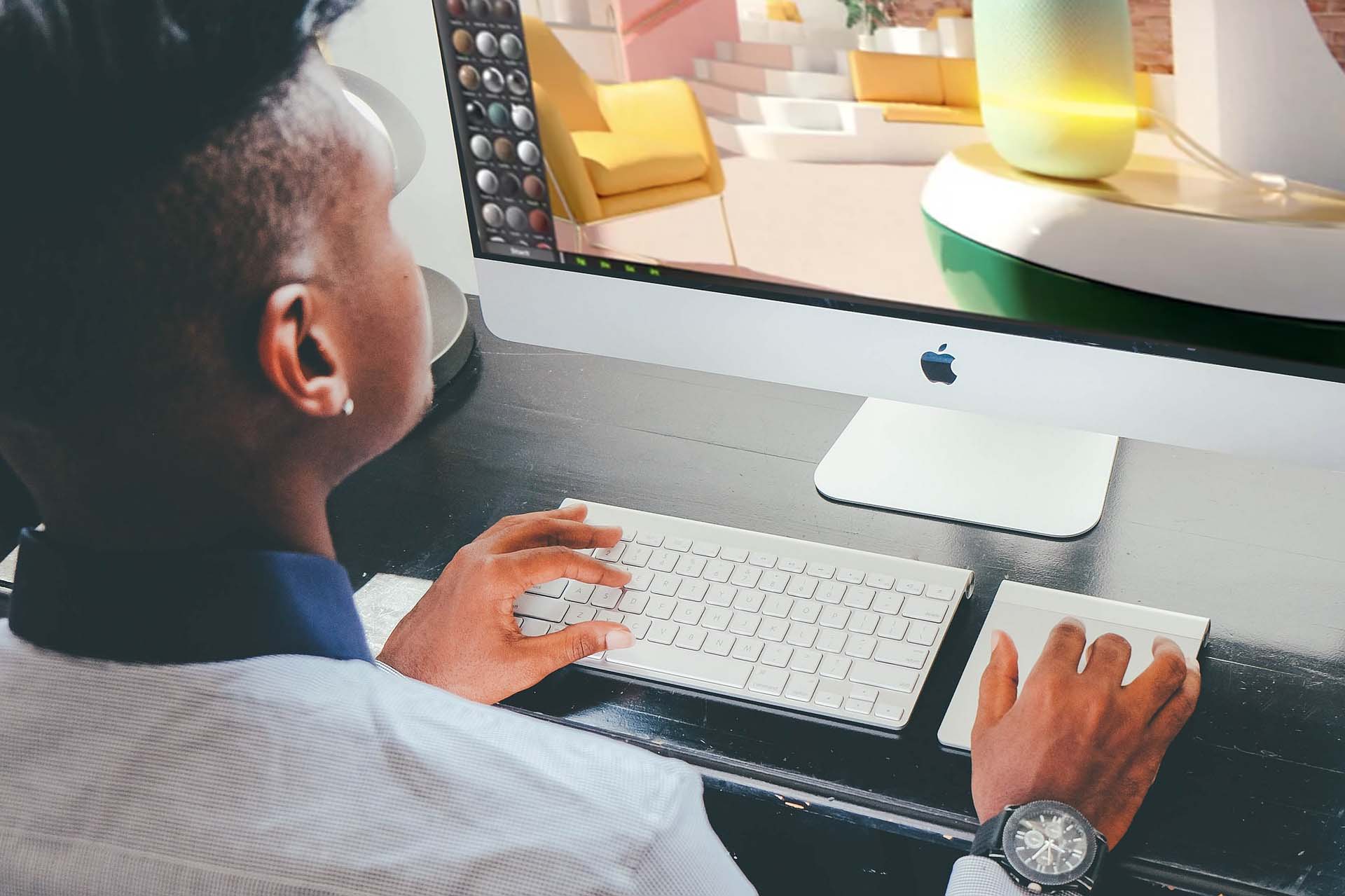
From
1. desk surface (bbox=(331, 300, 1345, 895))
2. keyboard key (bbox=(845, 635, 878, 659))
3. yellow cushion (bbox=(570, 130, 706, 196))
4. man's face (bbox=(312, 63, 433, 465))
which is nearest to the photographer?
desk surface (bbox=(331, 300, 1345, 895))

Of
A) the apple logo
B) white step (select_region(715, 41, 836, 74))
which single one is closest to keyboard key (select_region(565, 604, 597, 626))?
the apple logo

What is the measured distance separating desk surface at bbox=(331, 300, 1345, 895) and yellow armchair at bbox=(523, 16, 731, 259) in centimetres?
25

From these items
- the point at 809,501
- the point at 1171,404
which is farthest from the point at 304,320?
the point at 1171,404

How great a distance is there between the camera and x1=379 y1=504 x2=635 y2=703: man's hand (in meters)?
0.83

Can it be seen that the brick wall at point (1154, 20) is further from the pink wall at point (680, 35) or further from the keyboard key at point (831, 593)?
the keyboard key at point (831, 593)

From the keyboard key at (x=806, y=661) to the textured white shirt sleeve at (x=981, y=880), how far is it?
16 centimetres

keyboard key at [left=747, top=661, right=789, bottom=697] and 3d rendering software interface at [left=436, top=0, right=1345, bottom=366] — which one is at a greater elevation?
3d rendering software interface at [left=436, top=0, right=1345, bottom=366]

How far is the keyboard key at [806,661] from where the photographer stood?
78 cm

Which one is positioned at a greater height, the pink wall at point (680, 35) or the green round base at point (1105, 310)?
the pink wall at point (680, 35)

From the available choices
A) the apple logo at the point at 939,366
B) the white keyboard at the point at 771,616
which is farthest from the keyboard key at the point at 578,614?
the apple logo at the point at 939,366

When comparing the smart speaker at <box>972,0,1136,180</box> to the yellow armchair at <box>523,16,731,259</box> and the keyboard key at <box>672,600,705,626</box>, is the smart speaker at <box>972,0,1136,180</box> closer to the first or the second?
the yellow armchair at <box>523,16,731,259</box>

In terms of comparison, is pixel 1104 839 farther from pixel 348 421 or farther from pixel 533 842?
pixel 348 421

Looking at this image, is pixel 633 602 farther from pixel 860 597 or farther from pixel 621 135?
pixel 621 135

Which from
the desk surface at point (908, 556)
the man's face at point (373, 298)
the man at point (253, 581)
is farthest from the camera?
the man's face at point (373, 298)
